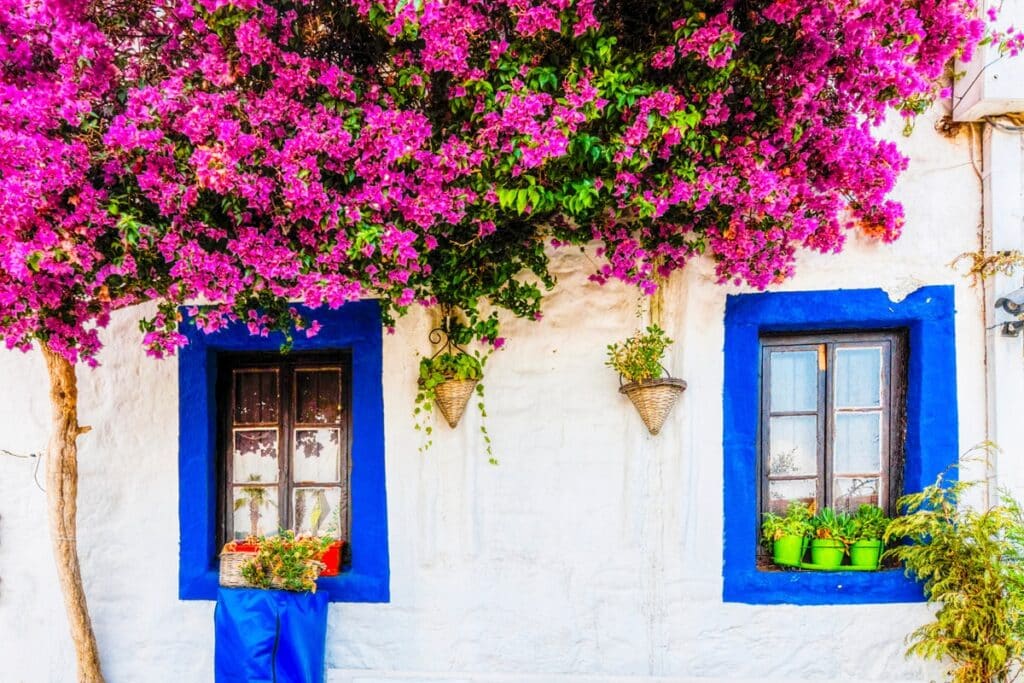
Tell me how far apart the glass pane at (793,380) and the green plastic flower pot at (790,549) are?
63 cm

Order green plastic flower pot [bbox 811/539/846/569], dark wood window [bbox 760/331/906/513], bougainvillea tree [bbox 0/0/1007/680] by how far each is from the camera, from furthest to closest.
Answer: dark wood window [bbox 760/331/906/513]
green plastic flower pot [bbox 811/539/846/569]
bougainvillea tree [bbox 0/0/1007/680]

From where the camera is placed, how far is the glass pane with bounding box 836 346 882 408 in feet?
13.1

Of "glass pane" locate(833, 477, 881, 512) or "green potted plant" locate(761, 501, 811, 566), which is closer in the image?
"green potted plant" locate(761, 501, 811, 566)

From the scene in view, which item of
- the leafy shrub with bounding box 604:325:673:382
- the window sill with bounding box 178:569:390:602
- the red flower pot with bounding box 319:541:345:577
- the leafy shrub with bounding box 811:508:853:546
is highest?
the leafy shrub with bounding box 604:325:673:382

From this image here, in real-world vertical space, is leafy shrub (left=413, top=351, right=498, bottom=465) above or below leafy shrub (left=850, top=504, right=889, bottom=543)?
above

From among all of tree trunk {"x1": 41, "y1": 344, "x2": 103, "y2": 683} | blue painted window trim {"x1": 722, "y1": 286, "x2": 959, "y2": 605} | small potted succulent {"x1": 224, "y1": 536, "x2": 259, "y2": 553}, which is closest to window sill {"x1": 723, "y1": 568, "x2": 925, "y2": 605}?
blue painted window trim {"x1": 722, "y1": 286, "x2": 959, "y2": 605}

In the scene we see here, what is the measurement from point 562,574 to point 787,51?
2550 millimetres

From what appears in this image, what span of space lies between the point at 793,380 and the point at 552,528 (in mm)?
1411

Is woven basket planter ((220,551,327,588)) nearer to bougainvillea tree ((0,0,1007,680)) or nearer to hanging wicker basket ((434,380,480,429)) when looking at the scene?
hanging wicker basket ((434,380,480,429))

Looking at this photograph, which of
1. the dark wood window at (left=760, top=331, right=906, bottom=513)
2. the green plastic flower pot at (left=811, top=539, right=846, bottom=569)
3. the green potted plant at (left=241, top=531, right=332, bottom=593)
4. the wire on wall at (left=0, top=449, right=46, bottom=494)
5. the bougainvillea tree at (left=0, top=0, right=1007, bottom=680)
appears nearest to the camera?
the bougainvillea tree at (left=0, top=0, right=1007, bottom=680)

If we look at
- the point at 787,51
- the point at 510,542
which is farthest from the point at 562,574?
the point at 787,51

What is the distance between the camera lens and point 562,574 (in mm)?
→ 3967

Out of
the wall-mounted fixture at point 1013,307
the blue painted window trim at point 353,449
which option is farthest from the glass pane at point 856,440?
the blue painted window trim at point 353,449

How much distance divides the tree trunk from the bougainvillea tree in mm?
411
